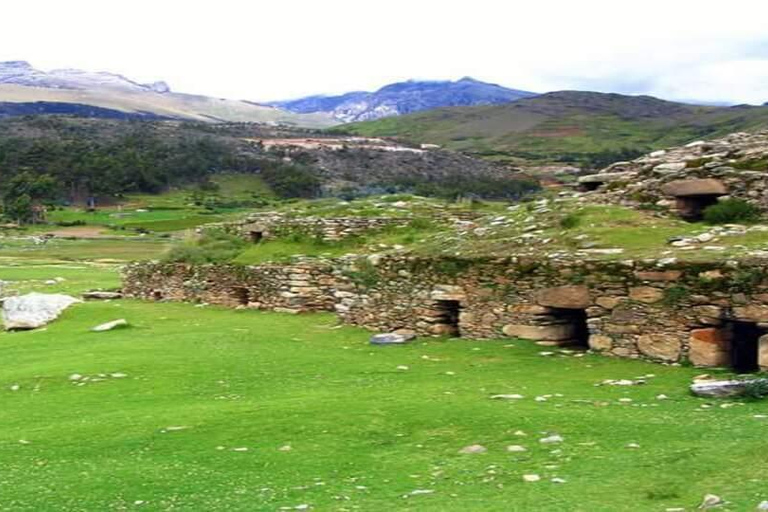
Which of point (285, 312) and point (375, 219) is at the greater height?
point (375, 219)

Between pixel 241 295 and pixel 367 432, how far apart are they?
16937 millimetres

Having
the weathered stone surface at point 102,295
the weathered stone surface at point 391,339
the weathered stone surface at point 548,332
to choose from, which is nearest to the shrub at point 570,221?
the weathered stone surface at point 548,332

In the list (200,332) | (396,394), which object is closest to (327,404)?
(396,394)

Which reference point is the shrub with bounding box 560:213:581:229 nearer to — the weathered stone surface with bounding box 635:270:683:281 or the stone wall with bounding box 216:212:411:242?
the weathered stone surface with bounding box 635:270:683:281

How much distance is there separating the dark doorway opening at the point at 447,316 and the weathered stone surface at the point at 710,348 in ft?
19.6

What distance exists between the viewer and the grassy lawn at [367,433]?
362 inches

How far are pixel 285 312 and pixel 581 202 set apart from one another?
33.3ft

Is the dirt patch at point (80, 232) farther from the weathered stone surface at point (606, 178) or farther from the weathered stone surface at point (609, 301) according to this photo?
the weathered stone surface at point (609, 301)

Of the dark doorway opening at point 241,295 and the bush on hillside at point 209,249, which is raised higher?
the bush on hillside at point 209,249

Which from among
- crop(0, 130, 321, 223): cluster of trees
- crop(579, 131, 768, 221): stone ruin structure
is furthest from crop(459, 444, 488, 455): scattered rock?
crop(0, 130, 321, 223): cluster of trees

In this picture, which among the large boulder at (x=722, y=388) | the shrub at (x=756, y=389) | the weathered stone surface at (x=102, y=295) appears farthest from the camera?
the weathered stone surface at (x=102, y=295)

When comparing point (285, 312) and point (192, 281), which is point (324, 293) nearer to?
point (285, 312)

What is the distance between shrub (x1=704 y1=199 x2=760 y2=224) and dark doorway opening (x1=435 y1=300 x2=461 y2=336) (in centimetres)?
581

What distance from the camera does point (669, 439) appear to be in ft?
34.2
